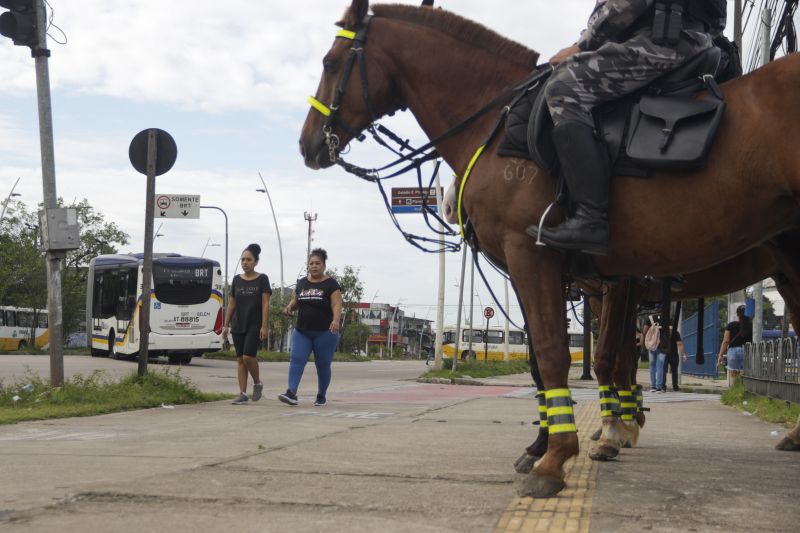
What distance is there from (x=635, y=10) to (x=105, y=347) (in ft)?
103

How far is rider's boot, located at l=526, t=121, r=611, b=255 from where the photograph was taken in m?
4.46

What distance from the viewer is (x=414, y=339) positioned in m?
124

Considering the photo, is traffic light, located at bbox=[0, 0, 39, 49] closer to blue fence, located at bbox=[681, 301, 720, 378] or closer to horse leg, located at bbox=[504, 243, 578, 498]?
horse leg, located at bbox=[504, 243, 578, 498]

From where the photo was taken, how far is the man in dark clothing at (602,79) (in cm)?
448

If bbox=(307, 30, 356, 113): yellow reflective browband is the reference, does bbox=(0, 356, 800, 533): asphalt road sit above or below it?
below

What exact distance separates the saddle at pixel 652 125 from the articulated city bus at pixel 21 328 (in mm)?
53073

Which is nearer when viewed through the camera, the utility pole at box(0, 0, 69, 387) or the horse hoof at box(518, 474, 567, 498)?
the horse hoof at box(518, 474, 567, 498)

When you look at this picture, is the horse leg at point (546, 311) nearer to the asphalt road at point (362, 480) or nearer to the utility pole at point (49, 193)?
the asphalt road at point (362, 480)

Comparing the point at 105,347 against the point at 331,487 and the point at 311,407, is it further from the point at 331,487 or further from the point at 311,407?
the point at 331,487

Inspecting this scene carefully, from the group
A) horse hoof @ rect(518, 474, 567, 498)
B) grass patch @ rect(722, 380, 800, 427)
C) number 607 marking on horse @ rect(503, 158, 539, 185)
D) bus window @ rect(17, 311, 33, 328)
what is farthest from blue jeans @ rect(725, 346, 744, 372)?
bus window @ rect(17, 311, 33, 328)

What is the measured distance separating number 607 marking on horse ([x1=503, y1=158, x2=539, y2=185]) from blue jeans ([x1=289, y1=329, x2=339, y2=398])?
291 inches

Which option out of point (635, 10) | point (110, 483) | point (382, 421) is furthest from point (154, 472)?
point (382, 421)

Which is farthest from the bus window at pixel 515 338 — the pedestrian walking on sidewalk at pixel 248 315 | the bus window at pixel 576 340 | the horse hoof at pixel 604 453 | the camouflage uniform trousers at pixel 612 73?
the camouflage uniform trousers at pixel 612 73

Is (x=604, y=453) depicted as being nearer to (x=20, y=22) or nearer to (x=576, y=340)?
(x=20, y=22)
